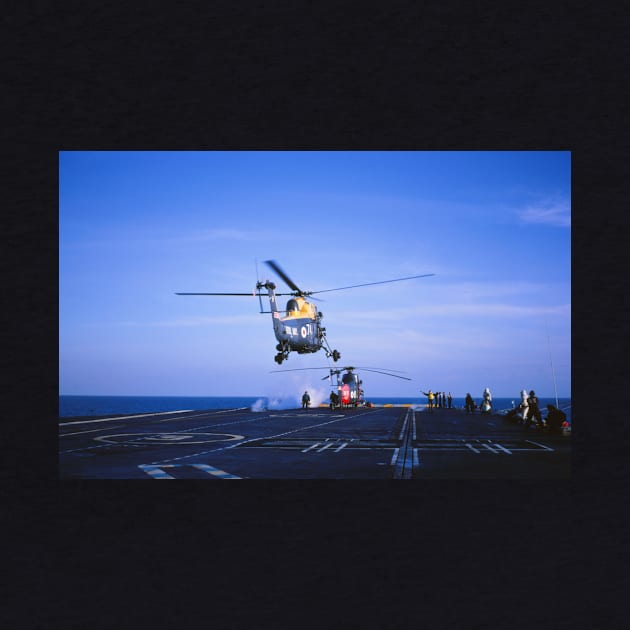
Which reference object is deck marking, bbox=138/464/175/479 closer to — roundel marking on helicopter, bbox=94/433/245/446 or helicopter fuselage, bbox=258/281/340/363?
roundel marking on helicopter, bbox=94/433/245/446

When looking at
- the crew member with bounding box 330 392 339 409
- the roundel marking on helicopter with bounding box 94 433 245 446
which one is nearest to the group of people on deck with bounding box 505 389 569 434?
the roundel marking on helicopter with bounding box 94 433 245 446

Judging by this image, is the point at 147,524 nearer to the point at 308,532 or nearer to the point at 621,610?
the point at 308,532

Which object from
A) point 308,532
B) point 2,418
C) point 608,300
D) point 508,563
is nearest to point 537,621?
point 508,563

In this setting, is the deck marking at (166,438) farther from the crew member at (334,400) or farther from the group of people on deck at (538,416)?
the crew member at (334,400)
